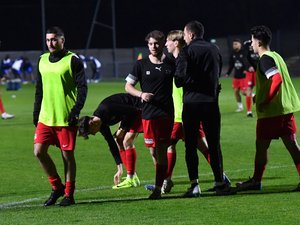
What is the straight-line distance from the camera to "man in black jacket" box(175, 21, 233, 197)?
1004cm

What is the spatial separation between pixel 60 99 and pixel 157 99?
3.75 feet

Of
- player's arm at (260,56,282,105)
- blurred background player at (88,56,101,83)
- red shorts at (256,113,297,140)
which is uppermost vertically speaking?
player's arm at (260,56,282,105)

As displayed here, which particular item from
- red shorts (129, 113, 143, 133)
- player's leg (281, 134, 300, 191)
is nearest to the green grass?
player's leg (281, 134, 300, 191)

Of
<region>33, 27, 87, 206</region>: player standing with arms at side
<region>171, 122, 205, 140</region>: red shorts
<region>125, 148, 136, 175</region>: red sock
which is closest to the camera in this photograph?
<region>33, 27, 87, 206</region>: player standing with arms at side

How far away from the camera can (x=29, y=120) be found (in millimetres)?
23688

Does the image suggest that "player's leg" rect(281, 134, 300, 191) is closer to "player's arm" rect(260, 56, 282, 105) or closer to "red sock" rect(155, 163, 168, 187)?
"player's arm" rect(260, 56, 282, 105)

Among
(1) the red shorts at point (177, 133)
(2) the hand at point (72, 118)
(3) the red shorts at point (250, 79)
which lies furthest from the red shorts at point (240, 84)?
(2) the hand at point (72, 118)

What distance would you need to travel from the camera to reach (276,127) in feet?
33.8

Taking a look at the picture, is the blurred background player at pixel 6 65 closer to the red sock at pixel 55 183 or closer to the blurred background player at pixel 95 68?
the blurred background player at pixel 95 68

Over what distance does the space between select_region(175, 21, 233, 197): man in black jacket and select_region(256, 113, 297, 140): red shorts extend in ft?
1.89

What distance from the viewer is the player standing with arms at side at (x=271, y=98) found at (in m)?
10.1

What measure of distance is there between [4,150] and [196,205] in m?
7.83

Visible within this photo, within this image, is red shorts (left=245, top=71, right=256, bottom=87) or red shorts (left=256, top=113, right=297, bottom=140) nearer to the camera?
red shorts (left=256, top=113, right=297, bottom=140)

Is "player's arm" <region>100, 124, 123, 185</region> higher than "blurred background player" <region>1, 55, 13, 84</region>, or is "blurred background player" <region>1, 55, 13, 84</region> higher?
"player's arm" <region>100, 124, 123, 185</region>
